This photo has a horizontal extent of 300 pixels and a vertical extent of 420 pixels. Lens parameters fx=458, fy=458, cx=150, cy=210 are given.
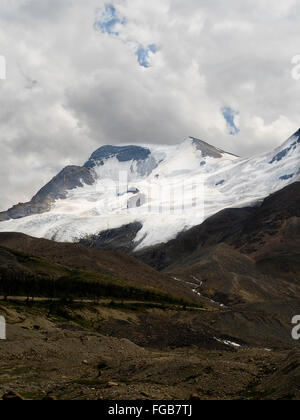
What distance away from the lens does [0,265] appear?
186500 mm

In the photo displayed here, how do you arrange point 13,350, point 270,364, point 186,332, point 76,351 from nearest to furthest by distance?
point 270,364
point 13,350
point 76,351
point 186,332

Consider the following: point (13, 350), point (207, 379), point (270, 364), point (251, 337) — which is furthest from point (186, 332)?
point (207, 379)

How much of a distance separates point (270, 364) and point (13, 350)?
106ft

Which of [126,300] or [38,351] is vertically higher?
[126,300]

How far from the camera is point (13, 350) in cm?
5788

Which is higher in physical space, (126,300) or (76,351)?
(126,300)
